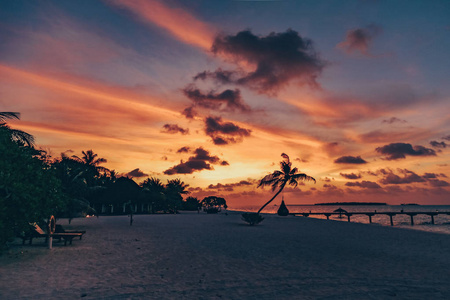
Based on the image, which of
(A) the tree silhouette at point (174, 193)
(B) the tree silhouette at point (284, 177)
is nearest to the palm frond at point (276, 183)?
(B) the tree silhouette at point (284, 177)

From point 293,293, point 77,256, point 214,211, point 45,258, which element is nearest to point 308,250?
point 293,293

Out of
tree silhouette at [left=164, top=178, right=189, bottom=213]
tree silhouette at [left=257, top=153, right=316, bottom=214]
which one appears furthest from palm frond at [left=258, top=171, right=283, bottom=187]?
tree silhouette at [left=164, top=178, right=189, bottom=213]

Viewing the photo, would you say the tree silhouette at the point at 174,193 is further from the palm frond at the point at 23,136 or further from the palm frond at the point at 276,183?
the palm frond at the point at 23,136

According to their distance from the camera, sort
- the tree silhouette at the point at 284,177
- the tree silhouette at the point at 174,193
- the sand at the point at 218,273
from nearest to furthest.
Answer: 1. the sand at the point at 218,273
2. the tree silhouette at the point at 284,177
3. the tree silhouette at the point at 174,193

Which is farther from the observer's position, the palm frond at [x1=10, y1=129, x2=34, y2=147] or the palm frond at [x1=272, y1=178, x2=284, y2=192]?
the palm frond at [x1=272, y1=178, x2=284, y2=192]

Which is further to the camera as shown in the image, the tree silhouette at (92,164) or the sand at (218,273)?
the tree silhouette at (92,164)

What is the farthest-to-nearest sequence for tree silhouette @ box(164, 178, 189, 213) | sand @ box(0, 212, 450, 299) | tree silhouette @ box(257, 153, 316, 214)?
1. tree silhouette @ box(164, 178, 189, 213)
2. tree silhouette @ box(257, 153, 316, 214)
3. sand @ box(0, 212, 450, 299)

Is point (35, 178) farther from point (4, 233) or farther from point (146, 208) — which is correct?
point (146, 208)

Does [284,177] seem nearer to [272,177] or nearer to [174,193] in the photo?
[272,177]

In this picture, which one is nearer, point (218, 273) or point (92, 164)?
point (218, 273)

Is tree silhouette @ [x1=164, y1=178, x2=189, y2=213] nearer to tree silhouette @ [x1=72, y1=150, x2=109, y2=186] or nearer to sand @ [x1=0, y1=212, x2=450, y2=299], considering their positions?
tree silhouette @ [x1=72, y1=150, x2=109, y2=186]

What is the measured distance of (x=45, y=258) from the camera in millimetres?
11945

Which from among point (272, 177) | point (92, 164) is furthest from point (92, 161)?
point (272, 177)

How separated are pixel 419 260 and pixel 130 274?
11.3 m
